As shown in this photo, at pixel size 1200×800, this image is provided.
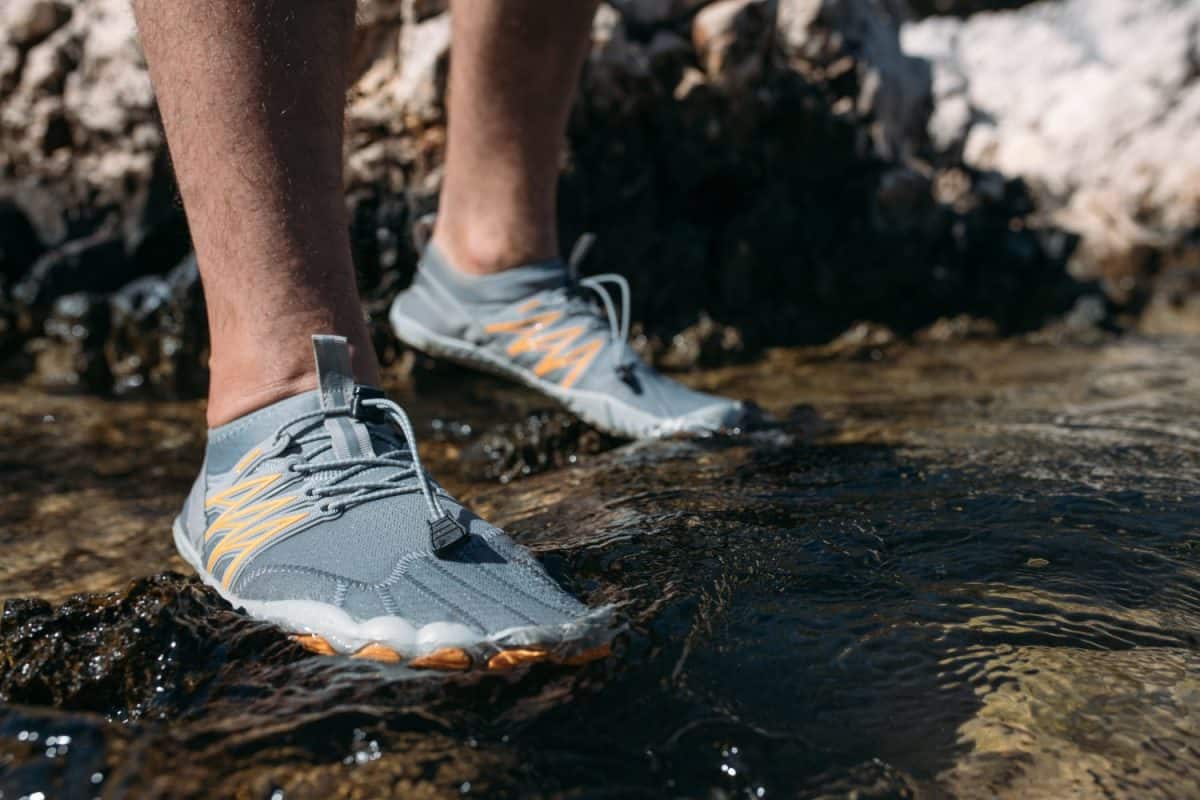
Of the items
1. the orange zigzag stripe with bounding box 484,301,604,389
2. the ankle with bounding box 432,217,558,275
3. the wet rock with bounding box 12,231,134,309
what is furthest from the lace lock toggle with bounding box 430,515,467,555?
the wet rock with bounding box 12,231,134,309

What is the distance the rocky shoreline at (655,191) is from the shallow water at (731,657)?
1.59m

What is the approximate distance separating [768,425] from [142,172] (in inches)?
111

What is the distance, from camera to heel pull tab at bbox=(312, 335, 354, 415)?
148 centimetres

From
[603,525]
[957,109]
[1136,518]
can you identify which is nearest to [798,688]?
[603,525]

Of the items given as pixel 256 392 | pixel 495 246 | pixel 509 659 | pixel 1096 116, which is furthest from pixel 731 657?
pixel 1096 116

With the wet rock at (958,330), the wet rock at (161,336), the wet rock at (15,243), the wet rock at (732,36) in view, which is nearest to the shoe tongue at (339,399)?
the wet rock at (161,336)

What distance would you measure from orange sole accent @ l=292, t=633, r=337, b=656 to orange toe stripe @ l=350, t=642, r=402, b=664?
0.04 metres

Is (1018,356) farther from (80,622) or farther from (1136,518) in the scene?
(80,622)

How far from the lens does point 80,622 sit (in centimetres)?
125

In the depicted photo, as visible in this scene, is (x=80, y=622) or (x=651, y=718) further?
(x=80, y=622)

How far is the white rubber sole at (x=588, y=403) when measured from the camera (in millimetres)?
2266

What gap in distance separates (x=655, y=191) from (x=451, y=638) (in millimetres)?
3437

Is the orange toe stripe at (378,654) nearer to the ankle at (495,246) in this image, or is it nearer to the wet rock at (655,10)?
the ankle at (495,246)

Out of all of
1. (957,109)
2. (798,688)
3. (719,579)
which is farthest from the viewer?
(957,109)
